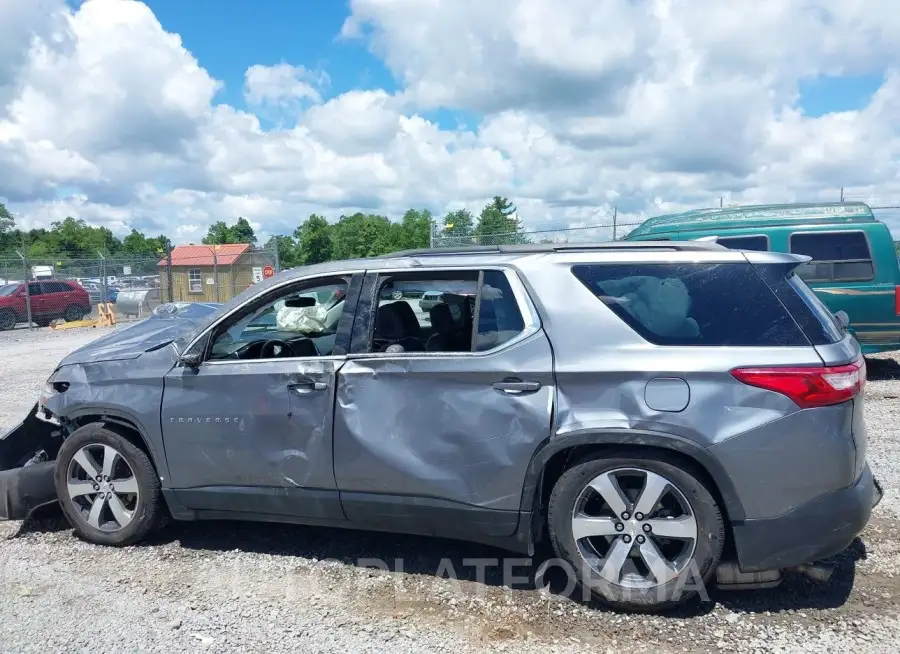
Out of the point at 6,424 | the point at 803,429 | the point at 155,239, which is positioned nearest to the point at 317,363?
the point at 803,429

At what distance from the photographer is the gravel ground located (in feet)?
10.2

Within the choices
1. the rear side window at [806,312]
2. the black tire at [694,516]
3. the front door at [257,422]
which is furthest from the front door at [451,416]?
the rear side window at [806,312]

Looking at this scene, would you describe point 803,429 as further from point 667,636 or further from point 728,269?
point 667,636

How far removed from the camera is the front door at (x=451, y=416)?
3354 mm

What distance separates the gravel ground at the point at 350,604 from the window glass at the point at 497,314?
1314mm

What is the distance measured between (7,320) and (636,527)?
2252 centimetres

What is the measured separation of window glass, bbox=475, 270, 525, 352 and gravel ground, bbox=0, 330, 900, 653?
1.31 metres

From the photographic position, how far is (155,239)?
11125 cm

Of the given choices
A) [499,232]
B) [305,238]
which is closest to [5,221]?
[305,238]

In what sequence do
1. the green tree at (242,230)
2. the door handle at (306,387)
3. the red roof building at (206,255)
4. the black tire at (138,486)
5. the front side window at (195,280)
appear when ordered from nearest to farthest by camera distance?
the door handle at (306,387), the black tire at (138,486), the red roof building at (206,255), the front side window at (195,280), the green tree at (242,230)

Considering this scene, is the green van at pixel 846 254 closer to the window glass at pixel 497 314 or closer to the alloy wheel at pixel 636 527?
the window glass at pixel 497 314

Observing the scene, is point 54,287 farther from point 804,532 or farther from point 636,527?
A: point 804,532

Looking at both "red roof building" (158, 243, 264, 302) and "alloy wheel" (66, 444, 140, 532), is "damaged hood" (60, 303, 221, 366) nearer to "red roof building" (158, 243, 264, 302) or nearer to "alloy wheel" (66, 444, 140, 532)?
"alloy wheel" (66, 444, 140, 532)

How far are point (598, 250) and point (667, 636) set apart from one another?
187cm
